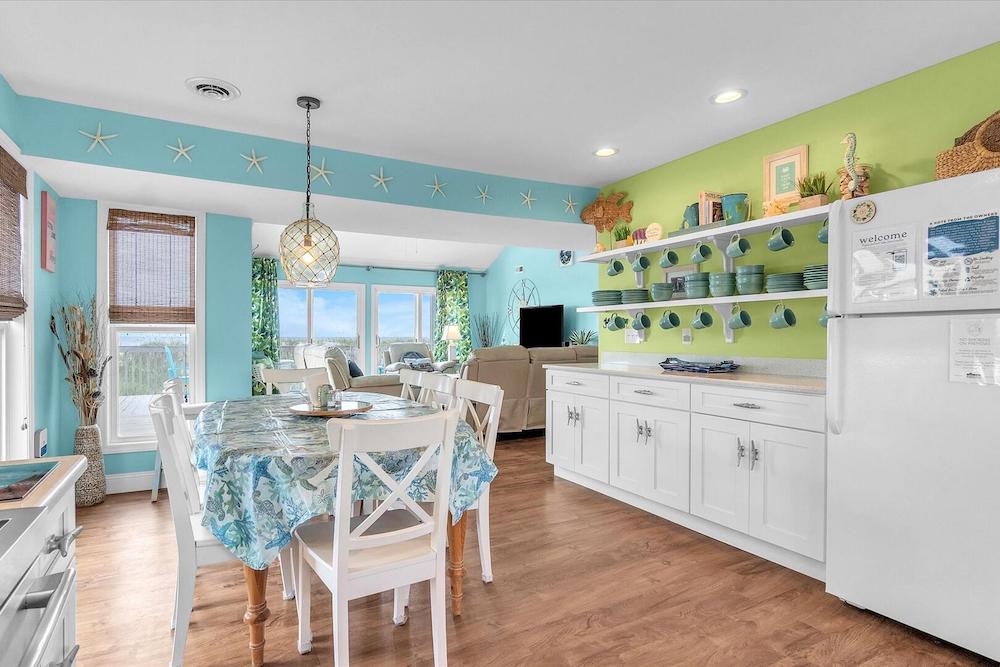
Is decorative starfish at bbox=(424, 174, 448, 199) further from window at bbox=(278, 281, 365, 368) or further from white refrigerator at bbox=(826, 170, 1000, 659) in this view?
window at bbox=(278, 281, 365, 368)

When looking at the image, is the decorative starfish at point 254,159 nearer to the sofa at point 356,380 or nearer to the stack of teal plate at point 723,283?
the sofa at point 356,380

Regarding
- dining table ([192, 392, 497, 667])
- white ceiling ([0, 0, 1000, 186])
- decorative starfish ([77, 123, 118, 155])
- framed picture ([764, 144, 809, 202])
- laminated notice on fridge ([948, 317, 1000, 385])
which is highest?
white ceiling ([0, 0, 1000, 186])

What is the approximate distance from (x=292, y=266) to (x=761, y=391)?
8.22ft

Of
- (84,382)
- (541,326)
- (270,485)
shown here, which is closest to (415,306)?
(541,326)

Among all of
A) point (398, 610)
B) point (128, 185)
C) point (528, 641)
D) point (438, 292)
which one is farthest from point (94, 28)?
point (438, 292)

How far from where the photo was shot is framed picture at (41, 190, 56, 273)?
3.49 m

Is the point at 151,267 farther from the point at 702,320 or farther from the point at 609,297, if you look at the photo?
the point at 702,320

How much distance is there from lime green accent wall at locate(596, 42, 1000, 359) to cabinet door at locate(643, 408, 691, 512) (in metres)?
0.73

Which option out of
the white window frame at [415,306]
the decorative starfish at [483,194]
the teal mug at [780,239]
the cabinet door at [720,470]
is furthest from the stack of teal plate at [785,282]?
the white window frame at [415,306]

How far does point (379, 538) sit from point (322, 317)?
8.70 meters

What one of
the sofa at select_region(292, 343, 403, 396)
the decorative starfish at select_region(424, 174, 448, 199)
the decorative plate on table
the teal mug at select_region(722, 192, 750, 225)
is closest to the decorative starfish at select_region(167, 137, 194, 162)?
Answer: the decorative starfish at select_region(424, 174, 448, 199)

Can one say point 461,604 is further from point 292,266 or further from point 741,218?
point 741,218

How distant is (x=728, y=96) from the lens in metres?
3.02

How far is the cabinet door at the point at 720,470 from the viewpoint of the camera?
291 centimetres
